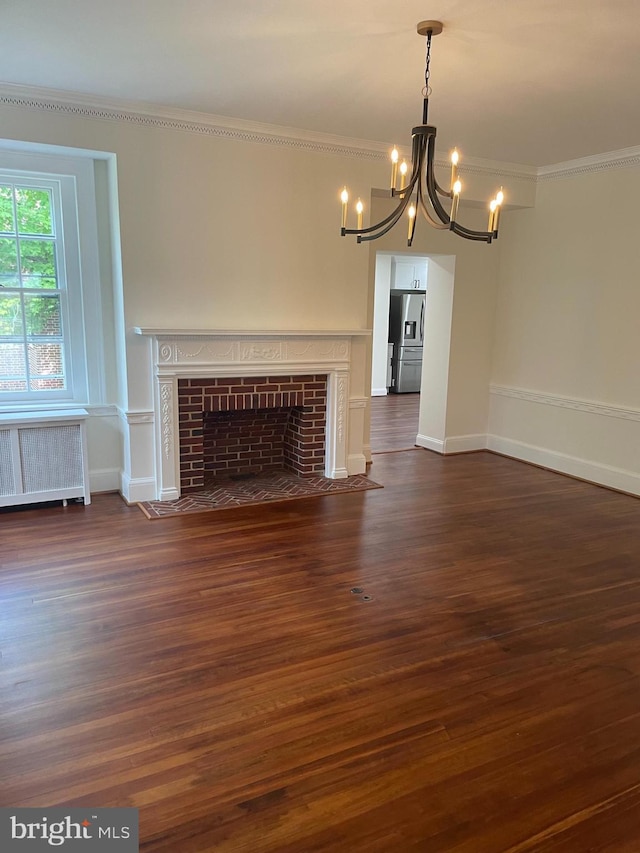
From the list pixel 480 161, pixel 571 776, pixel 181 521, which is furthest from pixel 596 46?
pixel 181 521

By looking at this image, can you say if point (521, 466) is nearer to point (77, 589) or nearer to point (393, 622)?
point (393, 622)

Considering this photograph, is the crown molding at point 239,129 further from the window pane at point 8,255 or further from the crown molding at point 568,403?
the crown molding at point 568,403

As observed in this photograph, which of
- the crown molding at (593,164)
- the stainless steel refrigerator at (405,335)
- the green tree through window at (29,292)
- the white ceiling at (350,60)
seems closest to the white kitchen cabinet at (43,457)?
the green tree through window at (29,292)

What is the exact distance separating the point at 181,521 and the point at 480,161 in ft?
13.2

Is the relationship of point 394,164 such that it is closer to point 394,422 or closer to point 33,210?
point 33,210

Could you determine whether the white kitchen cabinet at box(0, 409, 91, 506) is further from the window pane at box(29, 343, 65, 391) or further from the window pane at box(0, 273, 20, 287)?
the window pane at box(0, 273, 20, 287)

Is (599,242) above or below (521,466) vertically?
above

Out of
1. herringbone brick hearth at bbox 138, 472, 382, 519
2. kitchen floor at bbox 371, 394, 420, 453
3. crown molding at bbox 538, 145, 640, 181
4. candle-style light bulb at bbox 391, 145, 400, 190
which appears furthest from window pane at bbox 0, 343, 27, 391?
crown molding at bbox 538, 145, 640, 181

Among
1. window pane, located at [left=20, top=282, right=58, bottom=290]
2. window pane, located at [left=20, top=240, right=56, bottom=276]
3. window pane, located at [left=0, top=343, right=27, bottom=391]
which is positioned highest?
window pane, located at [left=20, top=240, right=56, bottom=276]

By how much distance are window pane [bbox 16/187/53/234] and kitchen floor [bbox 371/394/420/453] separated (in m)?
3.71

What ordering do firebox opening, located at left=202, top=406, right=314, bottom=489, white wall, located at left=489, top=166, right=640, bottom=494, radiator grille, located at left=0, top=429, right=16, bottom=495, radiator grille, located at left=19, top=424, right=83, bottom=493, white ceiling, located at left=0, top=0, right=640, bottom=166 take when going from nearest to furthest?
white ceiling, located at left=0, top=0, right=640, bottom=166 < radiator grille, located at left=0, top=429, right=16, bottom=495 < radiator grille, located at left=19, top=424, right=83, bottom=493 < white wall, located at left=489, top=166, right=640, bottom=494 < firebox opening, located at left=202, top=406, right=314, bottom=489

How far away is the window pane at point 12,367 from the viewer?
443cm

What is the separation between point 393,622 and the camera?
2.93 meters

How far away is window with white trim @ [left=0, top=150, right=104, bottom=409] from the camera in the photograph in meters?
4.33
